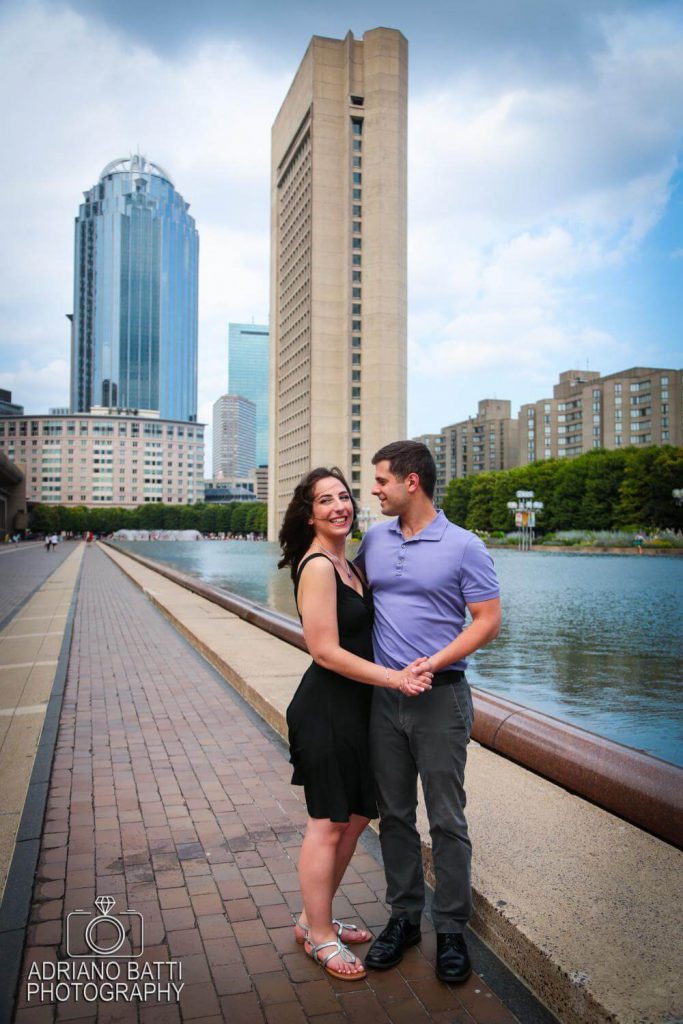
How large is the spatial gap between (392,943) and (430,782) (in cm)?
67

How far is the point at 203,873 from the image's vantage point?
381 centimetres

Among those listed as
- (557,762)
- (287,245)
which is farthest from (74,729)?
(287,245)

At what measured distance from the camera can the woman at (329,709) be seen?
291cm

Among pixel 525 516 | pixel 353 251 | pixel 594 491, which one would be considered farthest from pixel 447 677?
pixel 353 251

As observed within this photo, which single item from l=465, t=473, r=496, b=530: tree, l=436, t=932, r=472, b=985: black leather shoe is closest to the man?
l=436, t=932, r=472, b=985: black leather shoe

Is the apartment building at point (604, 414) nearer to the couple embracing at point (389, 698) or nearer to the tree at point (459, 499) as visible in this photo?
the tree at point (459, 499)

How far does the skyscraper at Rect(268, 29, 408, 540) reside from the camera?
340 feet

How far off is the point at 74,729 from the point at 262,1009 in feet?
14.8

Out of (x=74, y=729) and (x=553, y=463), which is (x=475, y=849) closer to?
(x=74, y=729)

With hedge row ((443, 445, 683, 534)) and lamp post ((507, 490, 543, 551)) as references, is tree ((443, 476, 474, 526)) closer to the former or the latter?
hedge row ((443, 445, 683, 534))

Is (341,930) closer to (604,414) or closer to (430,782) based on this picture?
(430,782)

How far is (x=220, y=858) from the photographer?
399 cm

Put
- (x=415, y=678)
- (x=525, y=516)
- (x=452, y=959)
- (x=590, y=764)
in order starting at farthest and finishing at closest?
(x=525, y=516)
(x=590, y=764)
(x=452, y=959)
(x=415, y=678)

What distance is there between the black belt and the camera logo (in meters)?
1.62
